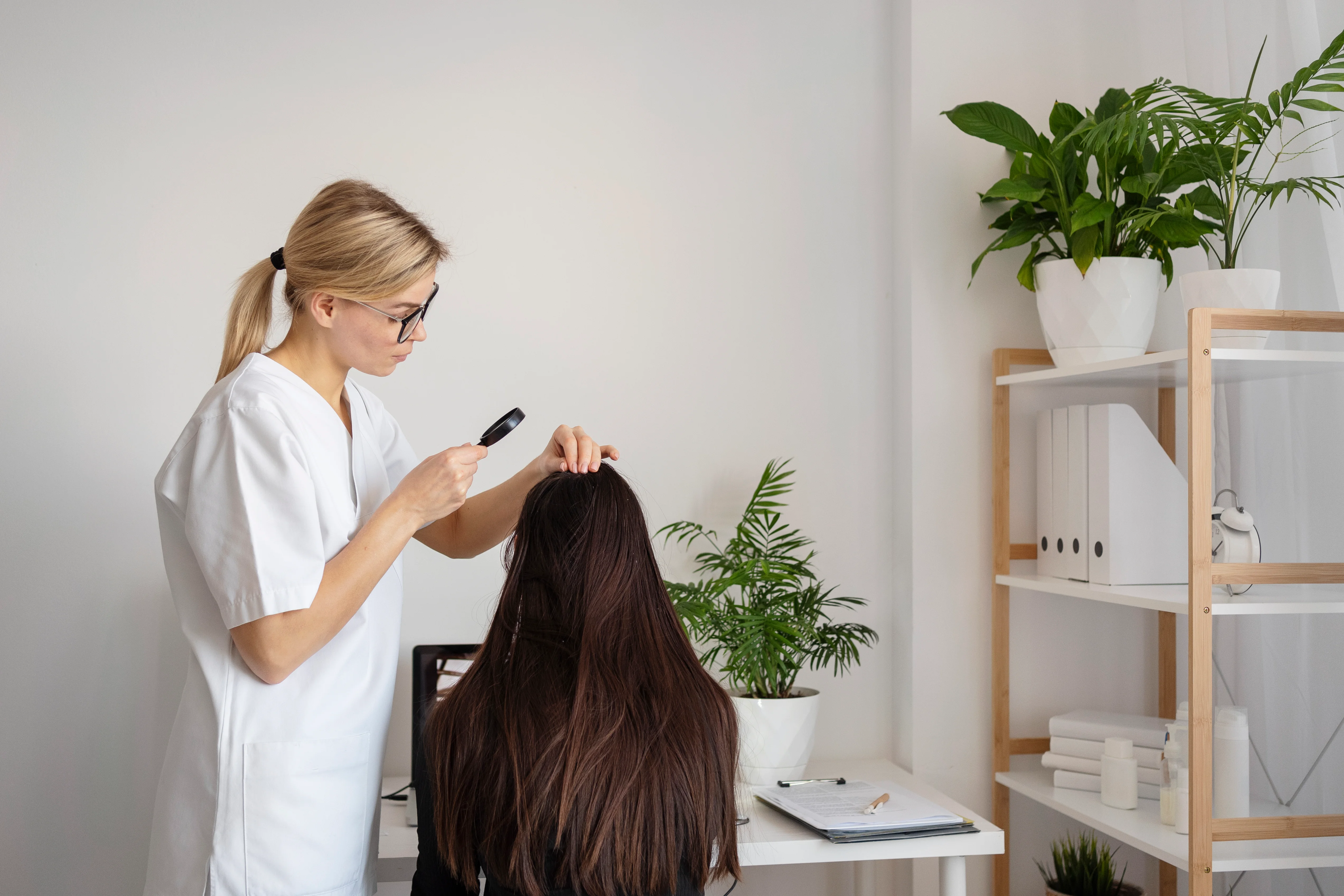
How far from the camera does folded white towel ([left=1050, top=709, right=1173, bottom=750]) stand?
1.87m

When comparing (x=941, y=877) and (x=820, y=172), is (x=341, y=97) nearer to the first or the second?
(x=820, y=172)

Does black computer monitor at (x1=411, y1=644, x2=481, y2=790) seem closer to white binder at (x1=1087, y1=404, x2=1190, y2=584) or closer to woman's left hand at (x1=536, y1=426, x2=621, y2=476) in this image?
woman's left hand at (x1=536, y1=426, x2=621, y2=476)

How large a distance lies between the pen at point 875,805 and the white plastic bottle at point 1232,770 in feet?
1.69

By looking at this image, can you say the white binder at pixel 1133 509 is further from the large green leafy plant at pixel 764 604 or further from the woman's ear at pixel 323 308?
the woman's ear at pixel 323 308

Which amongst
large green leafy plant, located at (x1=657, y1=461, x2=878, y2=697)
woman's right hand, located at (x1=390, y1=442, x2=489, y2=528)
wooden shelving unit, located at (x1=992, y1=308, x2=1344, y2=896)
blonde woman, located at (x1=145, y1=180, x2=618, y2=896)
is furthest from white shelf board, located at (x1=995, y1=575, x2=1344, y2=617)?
woman's right hand, located at (x1=390, y1=442, x2=489, y2=528)

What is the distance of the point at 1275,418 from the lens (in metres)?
1.69

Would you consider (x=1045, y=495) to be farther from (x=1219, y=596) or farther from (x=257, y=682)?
(x=257, y=682)

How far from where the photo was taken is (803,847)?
1568 millimetres

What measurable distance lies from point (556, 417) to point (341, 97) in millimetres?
789

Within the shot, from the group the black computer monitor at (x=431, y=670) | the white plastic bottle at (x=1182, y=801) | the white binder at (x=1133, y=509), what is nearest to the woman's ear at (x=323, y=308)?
the black computer monitor at (x=431, y=670)

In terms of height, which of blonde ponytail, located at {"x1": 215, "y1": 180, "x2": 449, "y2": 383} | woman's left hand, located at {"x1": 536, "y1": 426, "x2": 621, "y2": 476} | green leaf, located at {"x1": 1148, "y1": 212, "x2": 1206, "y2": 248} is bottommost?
woman's left hand, located at {"x1": 536, "y1": 426, "x2": 621, "y2": 476}

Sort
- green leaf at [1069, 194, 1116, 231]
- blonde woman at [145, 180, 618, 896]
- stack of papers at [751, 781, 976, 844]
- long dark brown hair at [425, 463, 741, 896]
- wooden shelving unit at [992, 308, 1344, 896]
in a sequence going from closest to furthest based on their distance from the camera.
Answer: long dark brown hair at [425, 463, 741, 896]
blonde woman at [145, 180, 618, 896]
wooden shelving unit at [992, 308, 1344, 896]
stack of papers at [751, 781, 976, 844]
green leaf at [1069, 194, 1116, 231]

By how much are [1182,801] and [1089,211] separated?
1047 millimetres

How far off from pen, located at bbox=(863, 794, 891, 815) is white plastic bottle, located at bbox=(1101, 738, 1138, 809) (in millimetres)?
425
